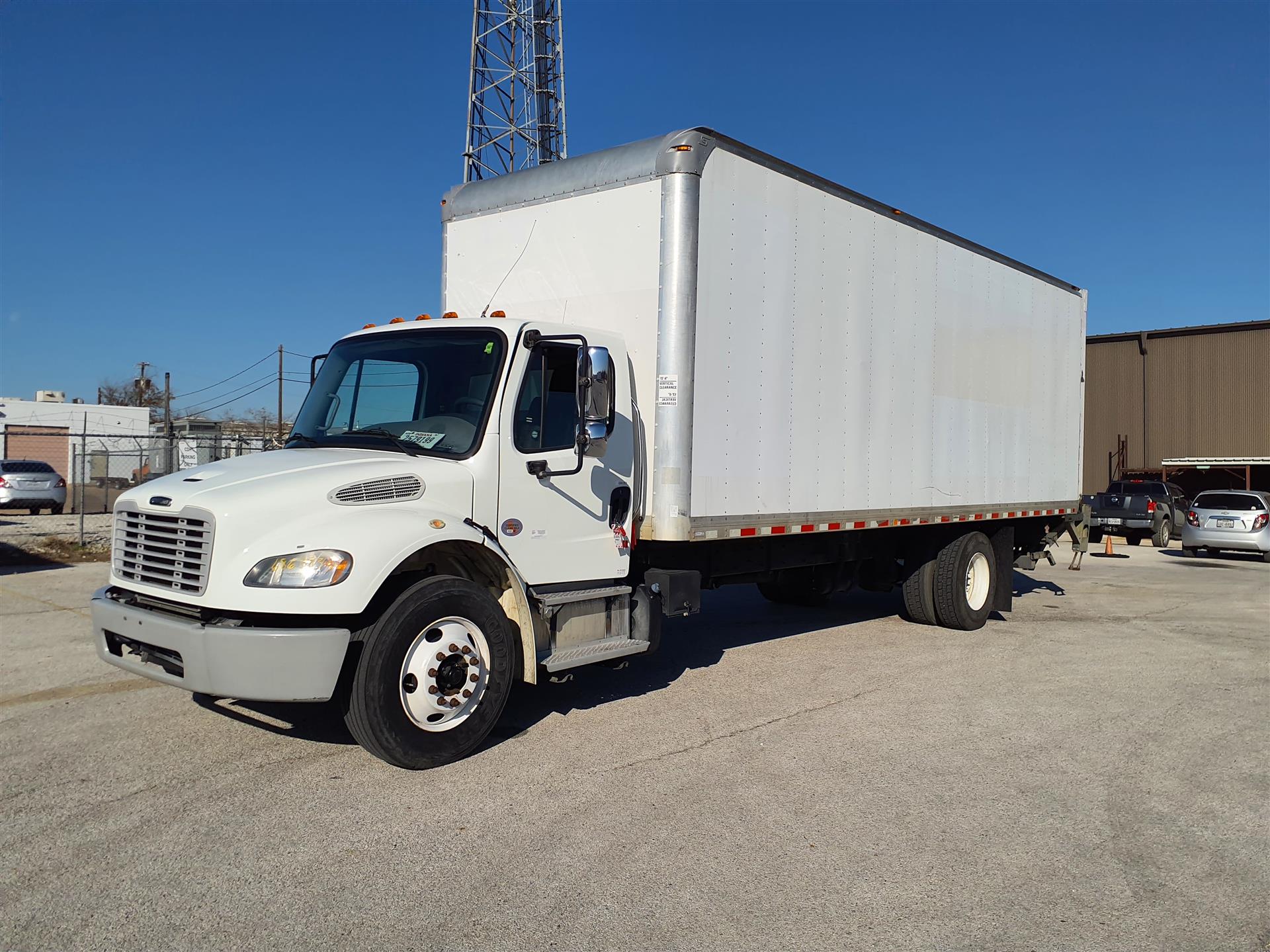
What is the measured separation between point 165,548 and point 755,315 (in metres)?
4.31

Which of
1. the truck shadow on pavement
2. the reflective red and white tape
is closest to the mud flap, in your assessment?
the reflective red and white tape

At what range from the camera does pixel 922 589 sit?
34.0 feet

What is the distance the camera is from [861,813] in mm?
4852

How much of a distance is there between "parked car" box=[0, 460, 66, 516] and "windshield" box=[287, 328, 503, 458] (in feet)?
70.2

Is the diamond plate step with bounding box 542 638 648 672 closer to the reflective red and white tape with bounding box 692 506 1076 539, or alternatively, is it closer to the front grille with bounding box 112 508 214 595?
the reflective red and white tape with bounding box 692 506 1076 539

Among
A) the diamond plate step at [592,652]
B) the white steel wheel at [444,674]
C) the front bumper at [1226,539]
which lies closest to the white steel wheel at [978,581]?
the diamond plate step at [592,652]

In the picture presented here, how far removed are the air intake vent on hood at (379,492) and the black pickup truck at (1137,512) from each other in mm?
23323

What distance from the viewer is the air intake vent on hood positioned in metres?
5.08

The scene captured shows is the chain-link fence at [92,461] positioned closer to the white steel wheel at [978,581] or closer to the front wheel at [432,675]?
the white steel wheel at [978,581]

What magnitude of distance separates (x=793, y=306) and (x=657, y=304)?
1.50 metres

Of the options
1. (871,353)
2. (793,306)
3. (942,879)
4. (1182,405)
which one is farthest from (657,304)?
(1182,405)

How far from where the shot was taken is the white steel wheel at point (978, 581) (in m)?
10.5

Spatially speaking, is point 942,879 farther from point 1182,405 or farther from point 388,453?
point 1182,405

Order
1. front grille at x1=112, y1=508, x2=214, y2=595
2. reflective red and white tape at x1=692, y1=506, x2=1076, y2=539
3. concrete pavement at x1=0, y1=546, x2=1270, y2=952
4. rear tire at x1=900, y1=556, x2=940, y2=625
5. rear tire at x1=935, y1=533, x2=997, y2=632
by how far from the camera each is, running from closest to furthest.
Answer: concrete pavement at x1=0, y1=546, x2=1270, y2=952
front grille at x1=112, y1=508, x2=214, y2=595
reflective red and white tape at x1=692, y1=506, x2=1076, y2=539
rear tire at x1=935, y1=533, x2=997, y2=632
rear tire at x1=900, y1=556, x2=940, y2=625
